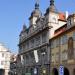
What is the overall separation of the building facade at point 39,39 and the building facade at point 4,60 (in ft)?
76.5

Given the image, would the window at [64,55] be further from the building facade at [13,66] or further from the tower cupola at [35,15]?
the building facade at [13,66]

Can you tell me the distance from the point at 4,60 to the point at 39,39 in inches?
1633

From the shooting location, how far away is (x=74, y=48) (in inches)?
1857

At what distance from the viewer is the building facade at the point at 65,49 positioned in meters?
48.1

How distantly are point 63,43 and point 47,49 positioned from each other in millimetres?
7533

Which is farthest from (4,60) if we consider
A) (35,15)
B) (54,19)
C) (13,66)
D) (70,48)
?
(70,48)

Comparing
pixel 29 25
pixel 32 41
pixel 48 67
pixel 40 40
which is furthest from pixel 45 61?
pixel 29 25

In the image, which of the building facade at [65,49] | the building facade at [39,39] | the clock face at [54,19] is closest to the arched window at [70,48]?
the building facade at [65,49]

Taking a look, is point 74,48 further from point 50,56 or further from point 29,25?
point 29,25

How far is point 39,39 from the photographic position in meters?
65.1

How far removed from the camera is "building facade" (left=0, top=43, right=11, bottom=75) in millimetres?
102550

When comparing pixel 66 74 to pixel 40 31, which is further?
pixel 40 31

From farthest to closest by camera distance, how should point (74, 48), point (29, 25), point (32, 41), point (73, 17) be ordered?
point (29, 25) < point (32, 41) < point (73, 17) < point (74, 48)

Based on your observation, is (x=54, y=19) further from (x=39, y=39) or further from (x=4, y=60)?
(x=4, y=60)
